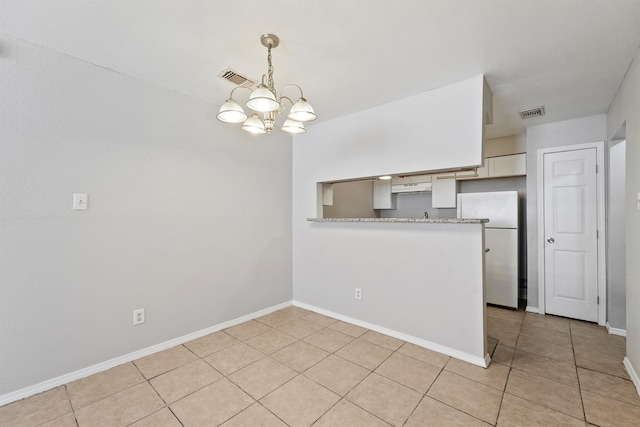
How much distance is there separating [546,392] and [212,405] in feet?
7.37

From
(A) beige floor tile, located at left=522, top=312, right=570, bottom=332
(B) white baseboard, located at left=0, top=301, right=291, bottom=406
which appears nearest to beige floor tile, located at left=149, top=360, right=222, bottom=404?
(B) white baseboard, located at left=0, top=301, right=291, bottom=406

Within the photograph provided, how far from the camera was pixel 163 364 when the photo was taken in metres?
2.27

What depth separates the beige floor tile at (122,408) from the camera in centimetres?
165

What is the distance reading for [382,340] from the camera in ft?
8.89

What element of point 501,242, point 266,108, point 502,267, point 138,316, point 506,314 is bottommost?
point 506,314

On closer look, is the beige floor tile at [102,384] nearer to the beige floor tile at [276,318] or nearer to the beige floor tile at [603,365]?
the beige floor tile at [276,318]

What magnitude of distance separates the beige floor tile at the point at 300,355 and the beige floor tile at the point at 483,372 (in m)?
1.05

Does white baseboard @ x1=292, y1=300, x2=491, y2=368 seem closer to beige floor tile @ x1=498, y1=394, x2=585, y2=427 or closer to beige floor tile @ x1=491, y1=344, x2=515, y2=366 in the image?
beige floor tile @ x1=491, y1=344, x2=515, y2=366

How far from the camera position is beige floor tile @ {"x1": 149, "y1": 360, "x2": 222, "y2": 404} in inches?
75.1

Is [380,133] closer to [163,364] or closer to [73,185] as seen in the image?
[73,185]

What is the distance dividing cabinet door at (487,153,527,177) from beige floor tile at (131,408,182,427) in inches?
174

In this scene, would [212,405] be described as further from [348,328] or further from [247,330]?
[348,328]

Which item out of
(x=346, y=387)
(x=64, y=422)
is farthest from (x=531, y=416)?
(x=64, y=422)

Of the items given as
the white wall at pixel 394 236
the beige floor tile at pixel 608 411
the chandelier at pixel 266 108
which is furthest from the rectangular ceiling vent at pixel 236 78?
the beige floor tile at pixel 608 411
